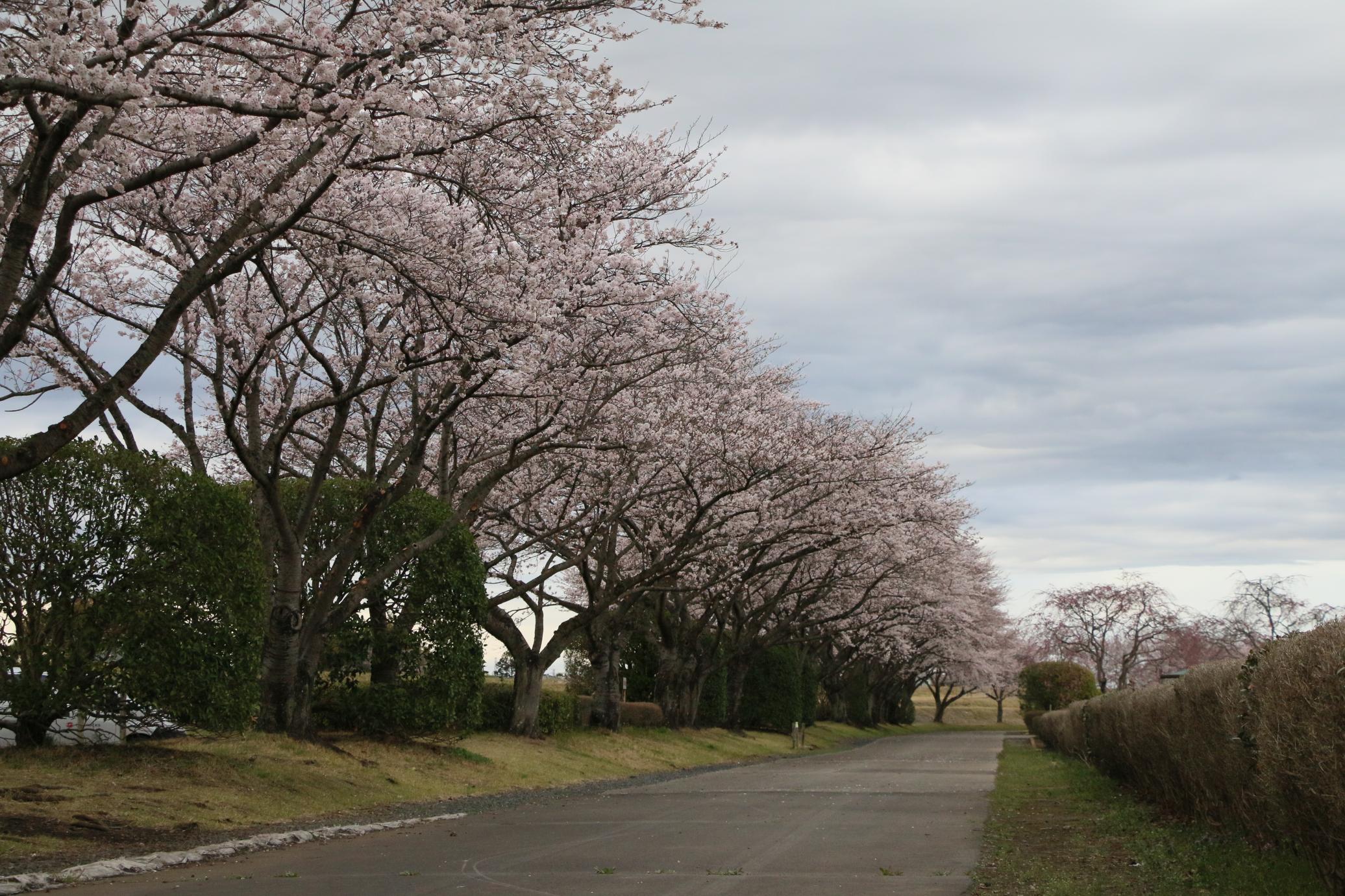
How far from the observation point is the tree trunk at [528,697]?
25.0 meters

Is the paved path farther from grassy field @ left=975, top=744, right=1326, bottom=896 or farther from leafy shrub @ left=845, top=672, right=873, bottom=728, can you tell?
leafy shrub @ left=845, top=672, right=873, bottom=728

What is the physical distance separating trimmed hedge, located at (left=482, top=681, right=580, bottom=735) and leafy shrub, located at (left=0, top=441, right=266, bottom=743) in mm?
12098

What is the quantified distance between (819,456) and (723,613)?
8.96m

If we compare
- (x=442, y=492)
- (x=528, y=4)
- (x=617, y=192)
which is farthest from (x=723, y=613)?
(x=528, y=4)

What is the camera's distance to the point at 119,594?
12141mm

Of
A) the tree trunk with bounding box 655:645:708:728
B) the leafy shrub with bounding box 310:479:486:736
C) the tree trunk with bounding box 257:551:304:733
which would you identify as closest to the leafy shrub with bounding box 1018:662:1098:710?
the tree trunk with bounding box 655:645:708:728

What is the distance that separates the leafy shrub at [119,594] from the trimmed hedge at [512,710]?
1210 centimetres

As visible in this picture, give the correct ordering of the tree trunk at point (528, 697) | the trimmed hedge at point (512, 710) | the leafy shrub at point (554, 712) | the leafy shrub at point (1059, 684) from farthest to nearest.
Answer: the leafy shrub at point (1059, 684), the leafy shrub at point (554, 712), the trimmed hedge at point (512, 710), the tree trunk at point (528, 697)

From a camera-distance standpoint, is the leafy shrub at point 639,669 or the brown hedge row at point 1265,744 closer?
the brown hedge row at point 1265,744

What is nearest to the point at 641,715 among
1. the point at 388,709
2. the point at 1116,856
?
the point at 388,709

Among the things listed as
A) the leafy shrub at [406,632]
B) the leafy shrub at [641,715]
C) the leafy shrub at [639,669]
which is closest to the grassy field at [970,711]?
the leafy shrub at [639,669]

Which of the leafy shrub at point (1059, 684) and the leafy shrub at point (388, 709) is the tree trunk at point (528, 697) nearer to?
the leafy shrub at point (388, 709)

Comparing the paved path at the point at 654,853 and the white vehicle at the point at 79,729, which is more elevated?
the white vehicle at the point at 79,729

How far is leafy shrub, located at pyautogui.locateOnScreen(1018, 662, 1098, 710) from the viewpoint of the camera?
5369 cm
